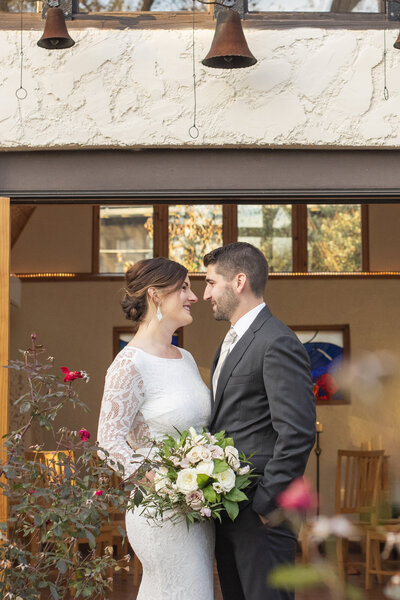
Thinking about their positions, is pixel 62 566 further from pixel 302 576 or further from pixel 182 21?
pixel 182 21

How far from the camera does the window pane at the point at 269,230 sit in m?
9.82

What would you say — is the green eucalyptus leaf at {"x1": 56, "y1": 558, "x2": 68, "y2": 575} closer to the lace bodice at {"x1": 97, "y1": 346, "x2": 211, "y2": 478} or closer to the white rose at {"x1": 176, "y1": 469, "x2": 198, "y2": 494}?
the white rose at {"x1": 176, "y1": 469, "x2": 198, "y2": 494}

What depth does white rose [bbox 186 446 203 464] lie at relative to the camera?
2.47 meters

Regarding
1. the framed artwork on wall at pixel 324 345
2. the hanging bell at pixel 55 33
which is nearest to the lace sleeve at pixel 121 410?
the hanging bell at pixel 55 33

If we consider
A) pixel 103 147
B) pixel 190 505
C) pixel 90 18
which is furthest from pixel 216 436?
pixel 90 18

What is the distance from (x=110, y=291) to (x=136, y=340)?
21.7ft

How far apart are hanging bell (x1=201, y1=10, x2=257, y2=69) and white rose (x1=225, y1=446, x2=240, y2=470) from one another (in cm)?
175

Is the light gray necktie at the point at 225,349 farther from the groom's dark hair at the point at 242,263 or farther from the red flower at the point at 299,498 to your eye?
the red flower at the point at 299,498

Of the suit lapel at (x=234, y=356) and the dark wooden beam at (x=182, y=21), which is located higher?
the dark wooden beam at (x=182, y=21)

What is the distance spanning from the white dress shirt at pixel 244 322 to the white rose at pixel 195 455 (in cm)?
60

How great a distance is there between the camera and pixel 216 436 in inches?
103

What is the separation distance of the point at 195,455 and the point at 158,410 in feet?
1.48

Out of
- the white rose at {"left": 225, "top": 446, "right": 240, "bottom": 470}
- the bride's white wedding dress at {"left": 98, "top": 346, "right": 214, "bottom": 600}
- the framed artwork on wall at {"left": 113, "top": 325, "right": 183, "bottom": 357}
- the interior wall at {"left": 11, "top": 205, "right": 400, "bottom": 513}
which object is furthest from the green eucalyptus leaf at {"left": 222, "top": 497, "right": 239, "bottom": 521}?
the framed artwork on wall at {"left": 113, "top": 325, "right": 183, "bottom": 357}

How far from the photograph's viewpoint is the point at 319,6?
396 cm
